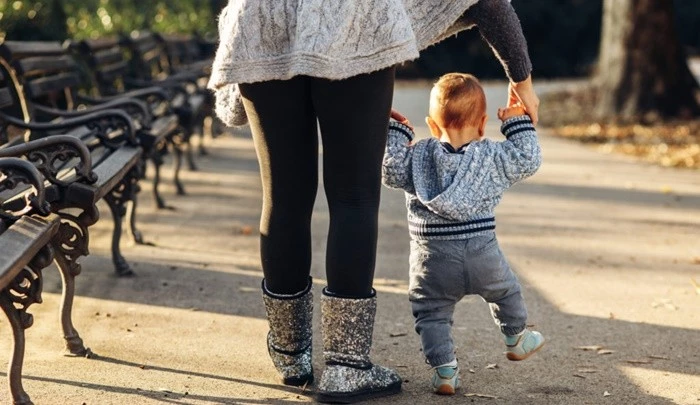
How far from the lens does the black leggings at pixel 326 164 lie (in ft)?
13.1

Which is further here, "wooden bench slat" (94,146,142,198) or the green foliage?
the green foliage

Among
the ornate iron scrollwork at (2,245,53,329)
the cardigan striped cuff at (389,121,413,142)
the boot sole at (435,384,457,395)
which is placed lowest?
the boot sole at (435,384,457,395)

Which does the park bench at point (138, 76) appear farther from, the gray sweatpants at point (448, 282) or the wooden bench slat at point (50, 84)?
the gray sweatpants at point (448, 282)

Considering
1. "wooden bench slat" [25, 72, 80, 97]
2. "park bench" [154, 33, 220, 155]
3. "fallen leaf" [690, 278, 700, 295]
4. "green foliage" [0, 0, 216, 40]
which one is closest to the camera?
"fallen leaf" [690, 278, 700, 295]

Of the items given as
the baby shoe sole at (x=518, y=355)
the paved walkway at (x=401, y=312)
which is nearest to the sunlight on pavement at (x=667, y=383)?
the paved walkway at (x=401, y=312)

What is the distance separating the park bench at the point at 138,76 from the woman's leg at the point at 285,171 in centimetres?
463

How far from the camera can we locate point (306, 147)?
412cm

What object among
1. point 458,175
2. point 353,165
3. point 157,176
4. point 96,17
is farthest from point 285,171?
point 96,17

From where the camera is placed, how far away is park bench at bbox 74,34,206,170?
898 cm

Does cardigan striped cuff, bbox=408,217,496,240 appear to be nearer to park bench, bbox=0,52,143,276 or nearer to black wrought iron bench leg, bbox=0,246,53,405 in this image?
black wrought iron bench leg, bbox=0,246,53,405

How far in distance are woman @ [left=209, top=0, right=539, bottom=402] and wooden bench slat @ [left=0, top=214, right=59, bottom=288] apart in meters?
→ 0.69

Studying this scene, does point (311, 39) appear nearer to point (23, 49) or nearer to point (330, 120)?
point (330, 120)

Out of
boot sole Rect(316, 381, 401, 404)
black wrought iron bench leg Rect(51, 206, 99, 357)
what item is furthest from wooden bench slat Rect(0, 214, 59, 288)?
boot sole Rect(316, 381, 401, 404)

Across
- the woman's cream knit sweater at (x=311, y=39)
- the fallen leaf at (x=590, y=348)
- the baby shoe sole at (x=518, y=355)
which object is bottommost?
the fallen leaf at (x=590, y=348)
